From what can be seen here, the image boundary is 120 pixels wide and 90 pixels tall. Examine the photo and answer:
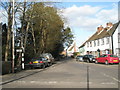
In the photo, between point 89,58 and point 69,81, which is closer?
point 69,81

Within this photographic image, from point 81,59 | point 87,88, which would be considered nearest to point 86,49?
point 81,59

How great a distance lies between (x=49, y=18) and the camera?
22.7m

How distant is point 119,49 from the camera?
36.6 meters

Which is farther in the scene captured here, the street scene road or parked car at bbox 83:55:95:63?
parked car at bbox 83:55:95:63

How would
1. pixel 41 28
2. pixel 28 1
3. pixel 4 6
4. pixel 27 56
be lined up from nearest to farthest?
pixel 4 6
pixel 28 1
pixel 27 56
pixel 41 28

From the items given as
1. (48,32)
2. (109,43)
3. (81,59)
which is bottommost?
(81,59)

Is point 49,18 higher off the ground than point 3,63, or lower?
higher

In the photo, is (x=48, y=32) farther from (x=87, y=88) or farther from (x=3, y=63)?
(x=87, y=88)

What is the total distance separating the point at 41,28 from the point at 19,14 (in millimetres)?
14493

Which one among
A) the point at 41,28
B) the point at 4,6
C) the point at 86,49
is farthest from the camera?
the point at 86,49

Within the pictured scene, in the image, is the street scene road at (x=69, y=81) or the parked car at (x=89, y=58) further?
the parked car at (x=89, y=58)

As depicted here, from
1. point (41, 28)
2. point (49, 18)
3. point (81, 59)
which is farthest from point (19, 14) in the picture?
point (81, 59)

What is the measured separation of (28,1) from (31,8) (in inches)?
39.1

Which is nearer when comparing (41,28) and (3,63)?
(3,63)
